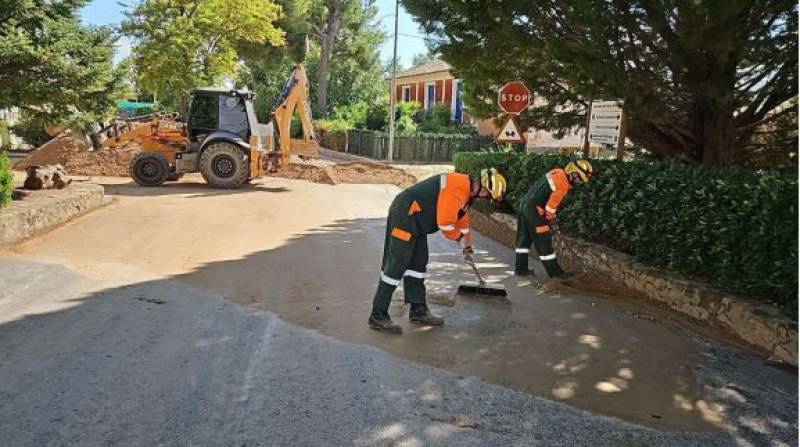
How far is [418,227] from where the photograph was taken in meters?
5.91

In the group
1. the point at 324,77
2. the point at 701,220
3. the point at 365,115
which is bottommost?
the point at 701,220

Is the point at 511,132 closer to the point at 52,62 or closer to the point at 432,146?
the point at 52,62

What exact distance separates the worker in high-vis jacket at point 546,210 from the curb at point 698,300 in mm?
567

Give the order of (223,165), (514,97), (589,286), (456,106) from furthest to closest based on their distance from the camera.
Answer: (456,106), (223,165), (514,97), (589,286)

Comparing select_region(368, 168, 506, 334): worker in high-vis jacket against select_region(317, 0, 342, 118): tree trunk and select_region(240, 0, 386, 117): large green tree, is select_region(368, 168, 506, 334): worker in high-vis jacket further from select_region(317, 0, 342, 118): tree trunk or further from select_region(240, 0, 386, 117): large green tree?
select_region(317, 0, 342, 118): tree trunk

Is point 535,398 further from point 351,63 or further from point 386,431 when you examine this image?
point 351,63

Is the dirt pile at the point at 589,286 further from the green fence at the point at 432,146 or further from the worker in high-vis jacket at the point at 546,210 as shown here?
the green fence at the point at 432,146

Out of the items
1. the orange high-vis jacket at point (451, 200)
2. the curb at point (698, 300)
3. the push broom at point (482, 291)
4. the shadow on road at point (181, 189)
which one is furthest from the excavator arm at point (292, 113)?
the orange high-vis jacket at point (451, 200)

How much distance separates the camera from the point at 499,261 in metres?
9.48

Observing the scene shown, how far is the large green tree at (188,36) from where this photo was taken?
24.3 metres

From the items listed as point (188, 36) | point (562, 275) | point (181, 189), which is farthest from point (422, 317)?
point (188, 36)

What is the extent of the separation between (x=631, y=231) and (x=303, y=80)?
11821mm

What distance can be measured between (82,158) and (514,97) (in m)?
13.5

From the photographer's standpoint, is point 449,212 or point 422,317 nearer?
point 449,212
